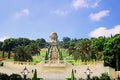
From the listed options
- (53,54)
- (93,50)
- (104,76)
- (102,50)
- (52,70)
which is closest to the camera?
(104,76)

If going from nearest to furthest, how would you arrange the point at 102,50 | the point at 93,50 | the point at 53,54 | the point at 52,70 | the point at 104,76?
the point at 104,76 < the point at 52,70 < the point at 93,50 < the point at 102,50 < the point at 53,54

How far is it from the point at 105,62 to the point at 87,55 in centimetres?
1263

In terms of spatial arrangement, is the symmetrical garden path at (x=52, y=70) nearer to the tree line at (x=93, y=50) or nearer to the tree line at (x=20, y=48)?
the tree line at (x=93, y=50)

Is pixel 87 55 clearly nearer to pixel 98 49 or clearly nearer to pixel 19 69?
pixel 98 49

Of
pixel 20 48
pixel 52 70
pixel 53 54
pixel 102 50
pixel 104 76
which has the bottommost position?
pixel 104 76

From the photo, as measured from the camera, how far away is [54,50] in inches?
3880

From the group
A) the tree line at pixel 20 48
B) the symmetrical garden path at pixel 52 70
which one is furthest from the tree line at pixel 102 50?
the tree line at pixel 20 48

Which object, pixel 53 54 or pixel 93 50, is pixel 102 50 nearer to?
pixel 93 50

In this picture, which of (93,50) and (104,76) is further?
(93,50)

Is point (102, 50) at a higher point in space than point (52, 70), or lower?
higher

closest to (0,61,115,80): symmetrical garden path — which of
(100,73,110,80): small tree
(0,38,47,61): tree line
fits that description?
(100,73,110,80): small tree

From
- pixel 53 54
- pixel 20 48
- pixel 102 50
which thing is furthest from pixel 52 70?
pixel 53 54

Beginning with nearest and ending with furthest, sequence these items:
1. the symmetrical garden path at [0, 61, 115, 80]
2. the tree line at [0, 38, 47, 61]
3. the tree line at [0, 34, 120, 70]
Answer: the symmetrical garden path at [0, 61, 115, 80] → the tree line at [0, 34, 120, 70] → the tree line at [0, 38, 47, 61]

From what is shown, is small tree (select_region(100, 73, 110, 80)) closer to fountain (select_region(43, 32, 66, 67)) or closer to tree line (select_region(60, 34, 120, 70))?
tree line (select_region(60, 34, 120, 70))
